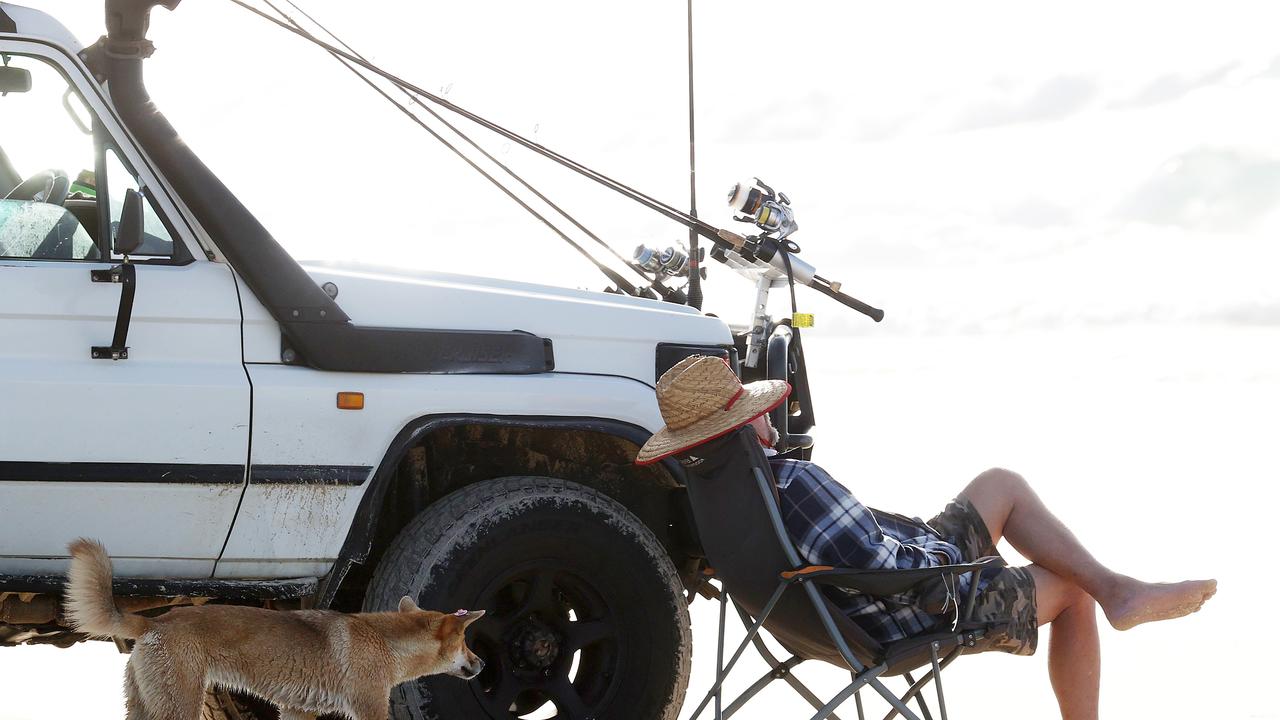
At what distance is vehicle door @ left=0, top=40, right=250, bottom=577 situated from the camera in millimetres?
4305

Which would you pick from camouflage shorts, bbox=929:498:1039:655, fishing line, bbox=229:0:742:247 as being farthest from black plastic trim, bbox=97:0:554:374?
camouflage shorts, bbox=929:498:1039:655

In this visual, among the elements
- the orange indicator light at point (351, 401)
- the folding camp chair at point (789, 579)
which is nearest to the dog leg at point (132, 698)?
the orange indicator light at point (351, 401)

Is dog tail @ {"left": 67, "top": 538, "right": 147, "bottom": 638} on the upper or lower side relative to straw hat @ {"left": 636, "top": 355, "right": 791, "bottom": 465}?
lower

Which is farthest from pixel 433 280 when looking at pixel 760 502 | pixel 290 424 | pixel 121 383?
pixel 760 502

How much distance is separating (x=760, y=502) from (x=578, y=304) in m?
1.12

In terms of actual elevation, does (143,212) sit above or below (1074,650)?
above

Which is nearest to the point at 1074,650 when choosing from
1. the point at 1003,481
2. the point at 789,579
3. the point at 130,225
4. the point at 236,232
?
the point at 1003,481

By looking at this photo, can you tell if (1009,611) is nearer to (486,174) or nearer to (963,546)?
(963,546)

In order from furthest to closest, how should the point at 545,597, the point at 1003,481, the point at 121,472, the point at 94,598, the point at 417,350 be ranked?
the point at 1003,481, the point at 545,597, the point at 417,350, the point at 121,472, the point at 94,598

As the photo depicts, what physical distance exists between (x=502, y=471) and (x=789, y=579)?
126 centimetres

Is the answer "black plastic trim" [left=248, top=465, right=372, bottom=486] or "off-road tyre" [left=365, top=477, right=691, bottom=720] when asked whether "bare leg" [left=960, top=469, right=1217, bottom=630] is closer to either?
"off-road tyre" [left=365, top=477, right=691, bottom=720]

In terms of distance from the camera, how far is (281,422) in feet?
14.6

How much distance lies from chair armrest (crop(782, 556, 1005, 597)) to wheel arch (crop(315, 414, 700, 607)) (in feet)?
2.56

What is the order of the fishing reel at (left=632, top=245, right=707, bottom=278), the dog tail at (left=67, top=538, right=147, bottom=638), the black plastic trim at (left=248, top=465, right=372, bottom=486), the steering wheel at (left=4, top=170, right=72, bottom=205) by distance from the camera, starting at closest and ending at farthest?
the dog tail at (left=67, top=538, right=147, bottom=638), the black plastic trim at (left=248, top=465, right=372, bottom=486), the steering wheel at (left=4, top=170, right=72, bottom=205), the fishing reel at (left=632, top=245, right=707, bottom=278)
